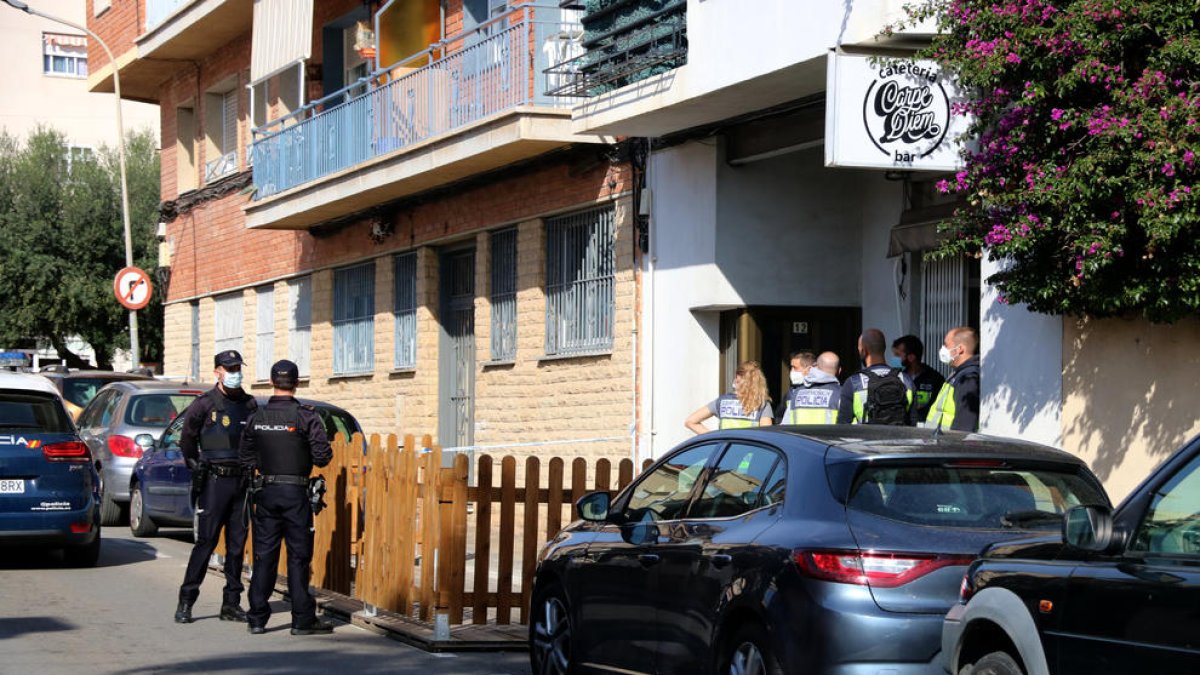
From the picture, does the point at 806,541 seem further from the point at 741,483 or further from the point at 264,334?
the point at 264,334

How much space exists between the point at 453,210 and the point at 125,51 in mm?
14108

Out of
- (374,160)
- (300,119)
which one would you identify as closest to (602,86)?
(374,160)

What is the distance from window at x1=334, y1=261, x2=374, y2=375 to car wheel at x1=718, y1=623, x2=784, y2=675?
18155 millimetres

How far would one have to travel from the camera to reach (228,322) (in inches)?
1246

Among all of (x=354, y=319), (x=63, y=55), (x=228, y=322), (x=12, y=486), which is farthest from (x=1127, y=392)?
(x=63, y=55)

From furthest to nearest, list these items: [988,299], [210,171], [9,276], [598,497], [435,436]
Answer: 1. [9,276]
2. [210,171]
3. [435,436]
4. [988,299]
5. [598,497]

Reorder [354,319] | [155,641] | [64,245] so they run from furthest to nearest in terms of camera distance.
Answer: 1. [64,245]
2. [354,319]
3. [155,641]

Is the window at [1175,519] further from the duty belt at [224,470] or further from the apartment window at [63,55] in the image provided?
the apartment window at [63,55]

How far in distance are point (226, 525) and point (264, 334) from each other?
17238 mm

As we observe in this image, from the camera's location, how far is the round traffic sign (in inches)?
1147

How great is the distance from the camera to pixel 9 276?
143ft

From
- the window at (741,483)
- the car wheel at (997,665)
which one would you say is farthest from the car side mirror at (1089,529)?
the window at (741,483)

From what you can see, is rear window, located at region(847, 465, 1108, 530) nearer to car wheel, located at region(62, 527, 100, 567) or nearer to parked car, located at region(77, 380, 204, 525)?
car wheel, located at region(62, 527, 100, 567)

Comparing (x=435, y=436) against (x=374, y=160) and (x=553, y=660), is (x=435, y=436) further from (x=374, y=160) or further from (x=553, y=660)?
(x=553, y=660)
